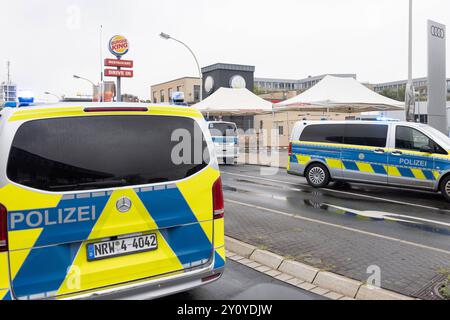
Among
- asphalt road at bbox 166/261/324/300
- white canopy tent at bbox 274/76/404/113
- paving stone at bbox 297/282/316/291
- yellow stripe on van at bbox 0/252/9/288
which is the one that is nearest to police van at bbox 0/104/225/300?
yellow stripe on van at bbox 0/252/9/288

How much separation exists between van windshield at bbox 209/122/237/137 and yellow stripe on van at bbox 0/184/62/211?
15.5m

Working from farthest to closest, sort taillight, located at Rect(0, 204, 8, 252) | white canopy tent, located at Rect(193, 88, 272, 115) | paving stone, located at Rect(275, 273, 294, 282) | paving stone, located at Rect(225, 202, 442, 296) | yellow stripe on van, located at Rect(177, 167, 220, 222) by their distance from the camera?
white canopy tent, located at Rect(193, 88, 272, 115) → paving stone, located at Rect(275, 273, 294, 282) → paving stone, located at Rect(225, 202, 442, 296) → yellow stripe on van, located at Rect(177, 167, 220, 222) → taillight, located at Rect(0, 204, 8, 252)

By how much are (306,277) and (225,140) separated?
14.3m

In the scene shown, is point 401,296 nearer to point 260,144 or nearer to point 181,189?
point 181,189

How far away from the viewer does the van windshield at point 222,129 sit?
18453 mm

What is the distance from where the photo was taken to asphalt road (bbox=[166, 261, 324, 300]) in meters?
4.05

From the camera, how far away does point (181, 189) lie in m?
3.48

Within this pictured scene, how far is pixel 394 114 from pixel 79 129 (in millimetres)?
46729

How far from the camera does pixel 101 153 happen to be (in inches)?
124

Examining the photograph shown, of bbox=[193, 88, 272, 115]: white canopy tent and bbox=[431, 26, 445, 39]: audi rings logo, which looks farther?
bbox=[193, 88, 272, 115]: white canopy tent

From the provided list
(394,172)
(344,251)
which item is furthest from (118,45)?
(344,251)

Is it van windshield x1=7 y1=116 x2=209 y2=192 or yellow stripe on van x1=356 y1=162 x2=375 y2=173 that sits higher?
van windshield x1=7 y1=116 x2=209 y2=192

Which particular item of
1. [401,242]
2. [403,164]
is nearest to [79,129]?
[401,242]

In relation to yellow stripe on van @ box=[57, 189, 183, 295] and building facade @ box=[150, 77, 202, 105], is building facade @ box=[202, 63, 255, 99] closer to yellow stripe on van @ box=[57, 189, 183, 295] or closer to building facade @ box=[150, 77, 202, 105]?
building facade @ box=[150, 77, 202, 105]
